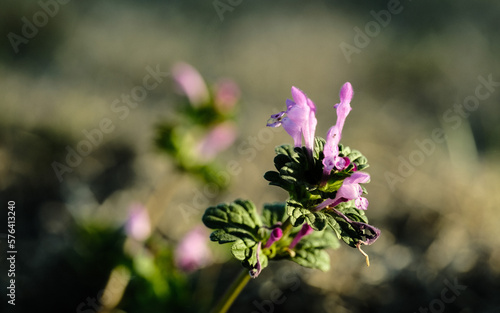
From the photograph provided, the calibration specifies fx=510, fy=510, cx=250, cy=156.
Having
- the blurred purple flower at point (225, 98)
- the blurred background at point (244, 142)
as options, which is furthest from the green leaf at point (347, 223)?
the blurred purple flower at point (225, 98)

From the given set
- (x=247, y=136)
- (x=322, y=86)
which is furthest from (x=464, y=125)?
(x=247, y=136)

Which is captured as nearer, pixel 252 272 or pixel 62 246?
pixel 252 272

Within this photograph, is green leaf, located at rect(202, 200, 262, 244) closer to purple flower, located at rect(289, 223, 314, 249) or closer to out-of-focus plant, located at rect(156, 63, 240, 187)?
purple flower, located at rect(289, 223, 314, 249)

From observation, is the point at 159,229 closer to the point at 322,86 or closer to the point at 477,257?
the point at 477,257

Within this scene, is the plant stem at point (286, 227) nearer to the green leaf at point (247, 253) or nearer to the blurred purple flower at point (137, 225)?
the green leaf at point (247, 253)

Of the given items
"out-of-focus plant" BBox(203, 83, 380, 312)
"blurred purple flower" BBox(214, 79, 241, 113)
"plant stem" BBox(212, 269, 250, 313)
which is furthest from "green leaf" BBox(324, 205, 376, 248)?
"blurred purple flower" BBox(214, 79, 241, 113)

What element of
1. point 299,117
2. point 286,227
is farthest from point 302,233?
point 299,117
